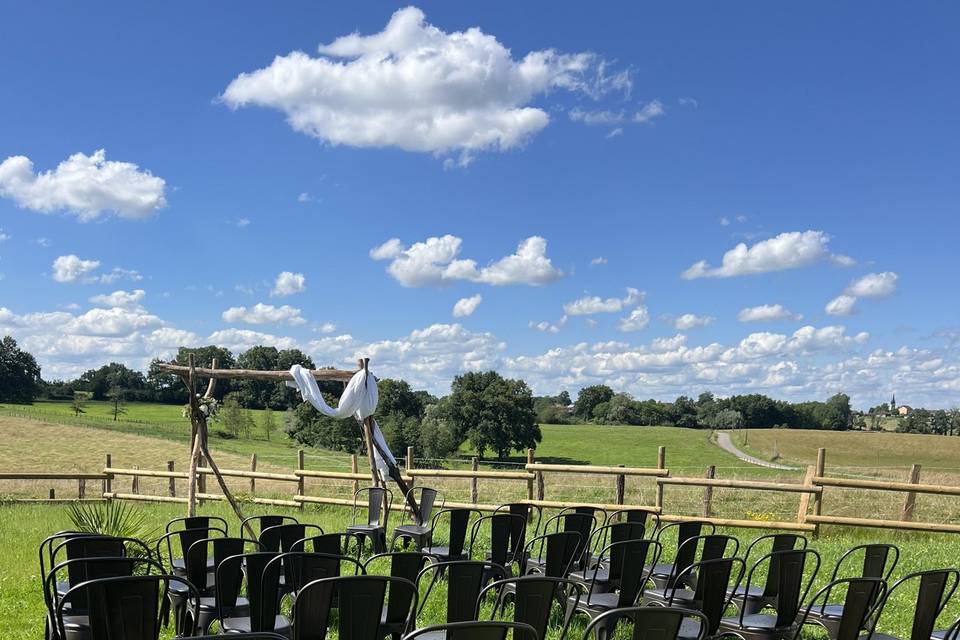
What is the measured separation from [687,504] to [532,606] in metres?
19.3

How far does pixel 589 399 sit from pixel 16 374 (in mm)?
54150

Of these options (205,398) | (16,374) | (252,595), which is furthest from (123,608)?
(16,374)

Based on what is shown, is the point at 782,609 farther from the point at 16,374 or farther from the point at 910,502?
the point at 16,374

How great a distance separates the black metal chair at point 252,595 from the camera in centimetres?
424

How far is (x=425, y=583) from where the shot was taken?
24.4ft

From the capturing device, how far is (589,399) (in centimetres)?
8112

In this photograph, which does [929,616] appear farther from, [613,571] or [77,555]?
[77,555]

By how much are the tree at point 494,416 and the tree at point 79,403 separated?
27.4m

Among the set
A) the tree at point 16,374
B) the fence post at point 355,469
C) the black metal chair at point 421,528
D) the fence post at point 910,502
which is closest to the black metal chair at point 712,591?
the black metal chair at point 421,528

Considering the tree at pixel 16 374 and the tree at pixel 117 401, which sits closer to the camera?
the tree at pixel 117 401

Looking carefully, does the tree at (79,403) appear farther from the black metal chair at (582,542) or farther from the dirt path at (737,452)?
the black metal chair at (582,542)

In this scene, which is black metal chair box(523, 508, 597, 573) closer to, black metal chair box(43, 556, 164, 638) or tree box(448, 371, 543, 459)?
black metal chair box(43, 556, 164, 638)

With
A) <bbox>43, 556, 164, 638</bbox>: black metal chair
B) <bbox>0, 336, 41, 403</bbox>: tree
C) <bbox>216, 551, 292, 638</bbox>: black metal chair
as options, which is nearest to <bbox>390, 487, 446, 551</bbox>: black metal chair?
<bbox>216, 551, 292, 638</bbox>: black metal chair

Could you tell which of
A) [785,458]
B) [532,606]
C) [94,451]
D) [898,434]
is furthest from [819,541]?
[898,434]
